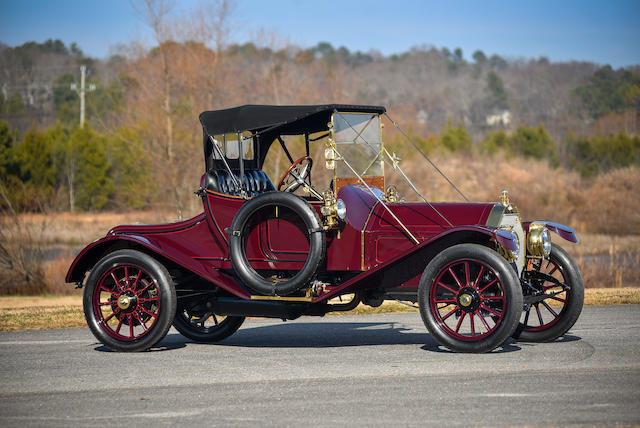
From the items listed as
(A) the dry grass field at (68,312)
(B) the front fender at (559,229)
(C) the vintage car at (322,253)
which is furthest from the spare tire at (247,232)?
(A) the dry grass field at (68,312)

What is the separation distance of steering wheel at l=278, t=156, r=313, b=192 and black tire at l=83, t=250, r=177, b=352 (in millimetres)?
1571

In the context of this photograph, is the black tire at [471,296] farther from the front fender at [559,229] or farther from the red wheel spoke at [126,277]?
the red wheel spoke at [126,277]

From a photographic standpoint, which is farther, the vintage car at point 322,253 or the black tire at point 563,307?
the black tire at point 563,307

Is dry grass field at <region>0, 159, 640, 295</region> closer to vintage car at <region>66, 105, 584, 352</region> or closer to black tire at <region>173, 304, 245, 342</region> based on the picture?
black tire at <region>173, 304, 245, 342</region>

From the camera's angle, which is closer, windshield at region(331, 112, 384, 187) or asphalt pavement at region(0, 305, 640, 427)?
asphalt pavement at region(0, 305, 640, 427)

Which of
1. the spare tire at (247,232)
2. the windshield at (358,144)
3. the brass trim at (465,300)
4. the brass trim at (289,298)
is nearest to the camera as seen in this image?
the brass trim at (465,300)

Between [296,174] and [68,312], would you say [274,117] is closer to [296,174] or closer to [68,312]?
[296,174]

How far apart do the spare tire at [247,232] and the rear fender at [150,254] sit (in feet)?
0.73

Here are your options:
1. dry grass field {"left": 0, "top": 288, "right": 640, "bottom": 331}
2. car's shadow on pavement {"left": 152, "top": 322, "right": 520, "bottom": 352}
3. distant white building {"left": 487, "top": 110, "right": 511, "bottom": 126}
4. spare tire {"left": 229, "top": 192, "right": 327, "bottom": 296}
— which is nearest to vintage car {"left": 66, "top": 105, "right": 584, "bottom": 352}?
spare tire {"left": 229, "top": 192, "right": 327, "bottom": 296}

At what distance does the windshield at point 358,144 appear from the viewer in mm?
8562

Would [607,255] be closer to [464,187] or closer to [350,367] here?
[464,187]

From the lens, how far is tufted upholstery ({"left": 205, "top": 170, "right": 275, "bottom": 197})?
343 inches

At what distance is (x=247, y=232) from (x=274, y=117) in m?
1.20

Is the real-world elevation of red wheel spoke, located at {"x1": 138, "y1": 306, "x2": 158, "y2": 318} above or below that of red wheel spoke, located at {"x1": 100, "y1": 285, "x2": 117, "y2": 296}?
below
